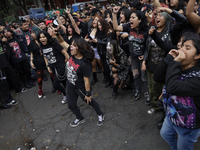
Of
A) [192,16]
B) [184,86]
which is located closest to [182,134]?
[184,86]

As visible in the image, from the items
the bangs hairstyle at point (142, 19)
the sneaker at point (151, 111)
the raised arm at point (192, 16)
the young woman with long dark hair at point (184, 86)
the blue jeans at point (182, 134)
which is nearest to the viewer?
the young woman with long dark hair at point (184, 86)

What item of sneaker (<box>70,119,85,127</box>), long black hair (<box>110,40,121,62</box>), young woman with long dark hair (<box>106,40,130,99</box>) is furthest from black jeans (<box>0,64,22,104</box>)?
long black hair (<box>110,40,121,62</box>)

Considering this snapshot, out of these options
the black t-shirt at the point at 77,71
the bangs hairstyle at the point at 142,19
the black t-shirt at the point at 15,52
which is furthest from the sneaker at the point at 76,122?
the black t-shirt at the point at 15,52

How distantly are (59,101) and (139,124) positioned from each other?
94.8 inches

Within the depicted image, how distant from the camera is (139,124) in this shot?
299cm

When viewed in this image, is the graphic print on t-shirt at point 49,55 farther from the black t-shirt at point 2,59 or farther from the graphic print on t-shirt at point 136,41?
the graphic print on t-shirt at point 136,41

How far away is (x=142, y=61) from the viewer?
3.15m

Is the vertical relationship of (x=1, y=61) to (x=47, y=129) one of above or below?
above

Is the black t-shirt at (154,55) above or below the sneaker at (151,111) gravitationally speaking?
above

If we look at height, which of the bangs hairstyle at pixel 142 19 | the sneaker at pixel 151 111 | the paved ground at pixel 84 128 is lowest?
the paved ground at pixel 84 128

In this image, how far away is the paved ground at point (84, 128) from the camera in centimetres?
269

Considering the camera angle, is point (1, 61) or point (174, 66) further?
point (1, 61)

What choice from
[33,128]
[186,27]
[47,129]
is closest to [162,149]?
[186,27]

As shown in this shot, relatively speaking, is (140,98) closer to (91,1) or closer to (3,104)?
(3,104)
